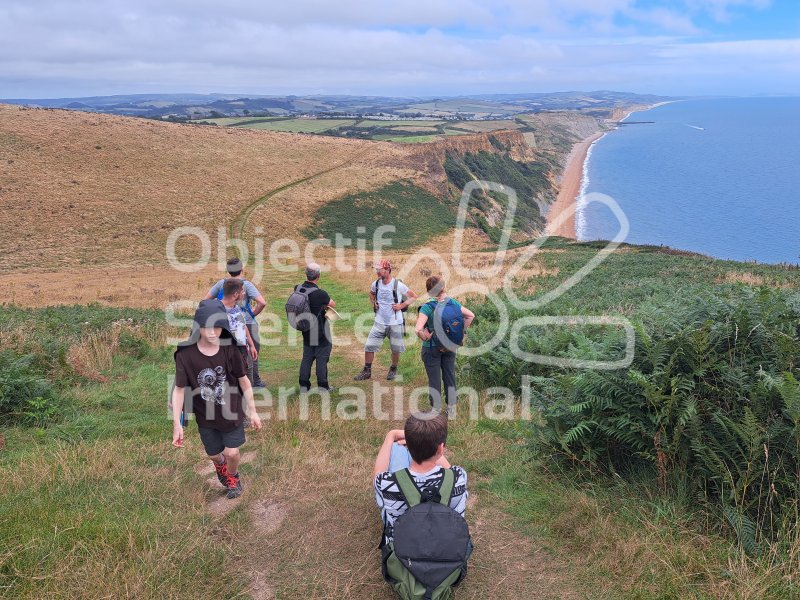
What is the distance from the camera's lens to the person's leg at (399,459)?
418 centimetres

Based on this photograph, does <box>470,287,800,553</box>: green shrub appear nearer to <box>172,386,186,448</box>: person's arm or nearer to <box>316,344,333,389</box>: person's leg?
<box>172,386,186,448</box>: person's arm

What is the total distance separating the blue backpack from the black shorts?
111 inches

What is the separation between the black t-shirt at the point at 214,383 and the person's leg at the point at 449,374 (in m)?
3.14

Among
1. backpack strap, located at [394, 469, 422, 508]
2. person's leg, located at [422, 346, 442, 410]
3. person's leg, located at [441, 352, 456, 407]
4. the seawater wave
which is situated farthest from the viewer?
the seawater wave

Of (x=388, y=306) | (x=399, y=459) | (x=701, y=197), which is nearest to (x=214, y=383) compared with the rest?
(x=399, y=459)

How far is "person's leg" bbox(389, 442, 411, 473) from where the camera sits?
4184mm

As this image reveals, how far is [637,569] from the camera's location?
150 inches

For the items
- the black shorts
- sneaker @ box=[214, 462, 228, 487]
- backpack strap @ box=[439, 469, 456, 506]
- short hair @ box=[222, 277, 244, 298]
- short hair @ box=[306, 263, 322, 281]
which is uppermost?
short hair @ box=[222, 277, 244, 298]

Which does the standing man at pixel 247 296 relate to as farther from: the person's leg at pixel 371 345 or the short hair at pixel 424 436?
the short hair at pixel 424 436

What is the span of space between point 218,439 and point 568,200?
93.5 m

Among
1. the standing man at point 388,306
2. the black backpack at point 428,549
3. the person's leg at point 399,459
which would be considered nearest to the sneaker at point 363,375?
the standing man at point 388,306

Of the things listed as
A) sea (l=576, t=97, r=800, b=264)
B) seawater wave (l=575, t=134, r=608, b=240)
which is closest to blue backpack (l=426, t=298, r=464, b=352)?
sea (l=576, t=97, r=800, b=264)

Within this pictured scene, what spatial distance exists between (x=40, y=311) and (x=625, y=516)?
55.2 feet

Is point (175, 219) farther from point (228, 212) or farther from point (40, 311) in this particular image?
point (40, 311)
